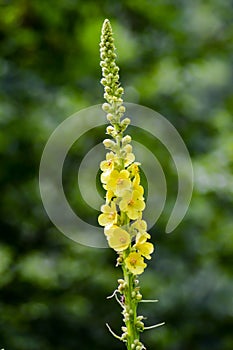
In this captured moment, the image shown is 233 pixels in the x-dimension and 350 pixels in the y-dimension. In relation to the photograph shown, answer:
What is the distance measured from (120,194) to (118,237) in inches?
3.9

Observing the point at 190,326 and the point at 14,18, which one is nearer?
the point at 14,18

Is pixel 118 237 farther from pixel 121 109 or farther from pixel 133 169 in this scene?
pixel 121 109

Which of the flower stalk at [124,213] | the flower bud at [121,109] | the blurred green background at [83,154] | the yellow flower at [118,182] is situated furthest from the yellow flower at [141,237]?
the blurred green background at [83,154]

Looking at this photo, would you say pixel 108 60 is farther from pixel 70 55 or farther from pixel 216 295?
pixel 216 295

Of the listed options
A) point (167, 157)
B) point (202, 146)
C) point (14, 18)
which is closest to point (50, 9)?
point (14, 18)

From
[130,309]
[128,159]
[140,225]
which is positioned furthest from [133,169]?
[130,309]

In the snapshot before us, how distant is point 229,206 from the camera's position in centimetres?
694

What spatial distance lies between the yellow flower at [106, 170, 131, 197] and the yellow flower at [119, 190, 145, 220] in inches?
0.6

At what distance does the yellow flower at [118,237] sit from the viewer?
1473 millimetres

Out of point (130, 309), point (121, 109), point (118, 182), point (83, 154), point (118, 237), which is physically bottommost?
point (130, 309)

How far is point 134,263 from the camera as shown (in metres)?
1.50

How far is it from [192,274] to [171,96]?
208 centimetres

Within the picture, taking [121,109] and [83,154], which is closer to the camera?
[121,109]

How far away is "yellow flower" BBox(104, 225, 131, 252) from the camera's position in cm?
147
